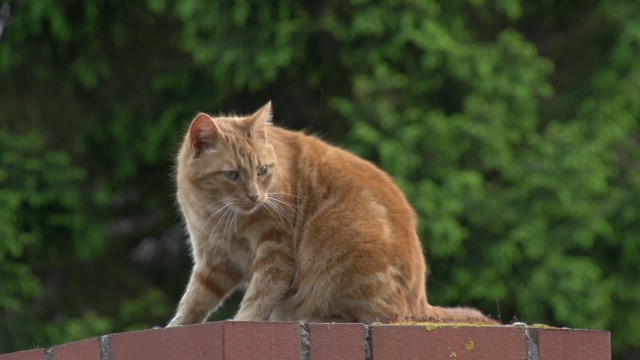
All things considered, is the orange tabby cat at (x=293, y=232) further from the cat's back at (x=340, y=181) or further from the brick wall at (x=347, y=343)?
the brick wall at (x=347, y=343)

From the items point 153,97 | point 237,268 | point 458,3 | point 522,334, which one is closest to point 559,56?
point 458,3

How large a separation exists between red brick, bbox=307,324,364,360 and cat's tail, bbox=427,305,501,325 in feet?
2.01

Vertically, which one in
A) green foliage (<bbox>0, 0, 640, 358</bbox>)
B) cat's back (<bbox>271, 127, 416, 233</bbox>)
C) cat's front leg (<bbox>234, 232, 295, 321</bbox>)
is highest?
green foliage (<bbox>0, 0, 640, 358</bbox>)

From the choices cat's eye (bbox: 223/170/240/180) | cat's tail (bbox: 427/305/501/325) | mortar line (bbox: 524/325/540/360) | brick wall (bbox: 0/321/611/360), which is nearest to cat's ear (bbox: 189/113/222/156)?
cat's eye (bbox: 223/170/240/180)

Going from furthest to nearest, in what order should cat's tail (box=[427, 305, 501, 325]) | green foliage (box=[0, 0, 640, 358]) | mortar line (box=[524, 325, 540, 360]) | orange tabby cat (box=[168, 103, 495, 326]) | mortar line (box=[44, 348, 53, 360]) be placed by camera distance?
green foliage (box=[0, 0, 640, 358]) → orange tabby cat (box=[168, 103, 495, 326]) → cat's tail (box=[427, 305, 501, 325]) → mortar line (box=[44, 348, 53, 360]) → mortar line (box=[524, 325, 540, 360])

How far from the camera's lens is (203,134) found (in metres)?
3.88

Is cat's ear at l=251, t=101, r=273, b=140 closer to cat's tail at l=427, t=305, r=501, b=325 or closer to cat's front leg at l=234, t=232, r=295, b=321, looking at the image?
cat's front leg at l=234, t=232, r=295, b=321

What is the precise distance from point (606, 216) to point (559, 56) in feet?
6.13

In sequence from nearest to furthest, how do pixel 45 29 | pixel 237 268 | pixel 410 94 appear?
pixel 237 268 < pixel 410 94 < pixel 45 29

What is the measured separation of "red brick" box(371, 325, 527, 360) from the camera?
106 inches

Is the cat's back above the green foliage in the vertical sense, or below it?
below

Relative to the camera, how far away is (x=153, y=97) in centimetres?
891

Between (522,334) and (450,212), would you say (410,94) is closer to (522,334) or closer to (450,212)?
(450,212)

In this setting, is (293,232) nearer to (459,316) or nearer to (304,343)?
(459,316)
